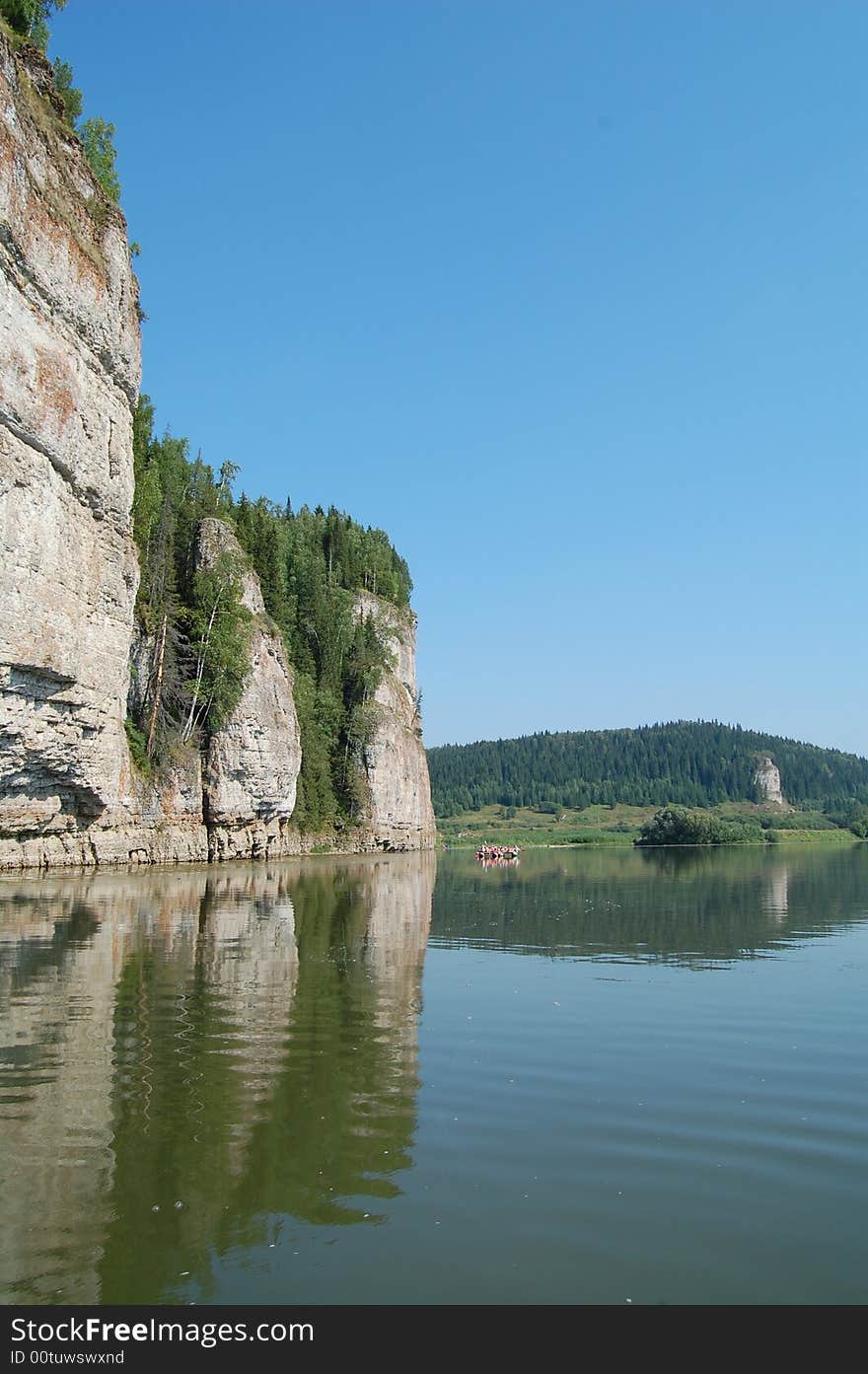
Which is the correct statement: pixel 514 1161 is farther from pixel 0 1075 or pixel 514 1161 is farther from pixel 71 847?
pixel 71 847

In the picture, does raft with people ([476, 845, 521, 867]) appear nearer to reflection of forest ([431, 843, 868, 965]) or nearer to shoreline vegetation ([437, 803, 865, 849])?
reflection of forest ([431, 843, 868, 965])

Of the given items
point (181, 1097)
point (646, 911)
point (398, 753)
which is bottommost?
point (646, 911)

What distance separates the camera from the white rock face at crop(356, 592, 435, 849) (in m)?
92.9

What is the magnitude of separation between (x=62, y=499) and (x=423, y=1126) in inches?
1179

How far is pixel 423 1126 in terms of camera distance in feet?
32.1

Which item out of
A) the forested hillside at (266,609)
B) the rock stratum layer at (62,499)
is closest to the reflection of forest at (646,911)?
the rock stratum layer at (62,499)

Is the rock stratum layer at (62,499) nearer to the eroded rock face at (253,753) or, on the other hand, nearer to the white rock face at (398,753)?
the eroded rock face at (253,753)

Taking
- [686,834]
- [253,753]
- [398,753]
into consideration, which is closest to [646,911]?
[253,753]

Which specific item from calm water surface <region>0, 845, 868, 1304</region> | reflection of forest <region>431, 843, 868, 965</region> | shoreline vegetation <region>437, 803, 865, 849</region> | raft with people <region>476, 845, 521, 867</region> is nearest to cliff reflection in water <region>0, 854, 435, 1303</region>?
calm water surface <region>0, 845, 868, 1304</region>

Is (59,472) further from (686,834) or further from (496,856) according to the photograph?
(686,834)
